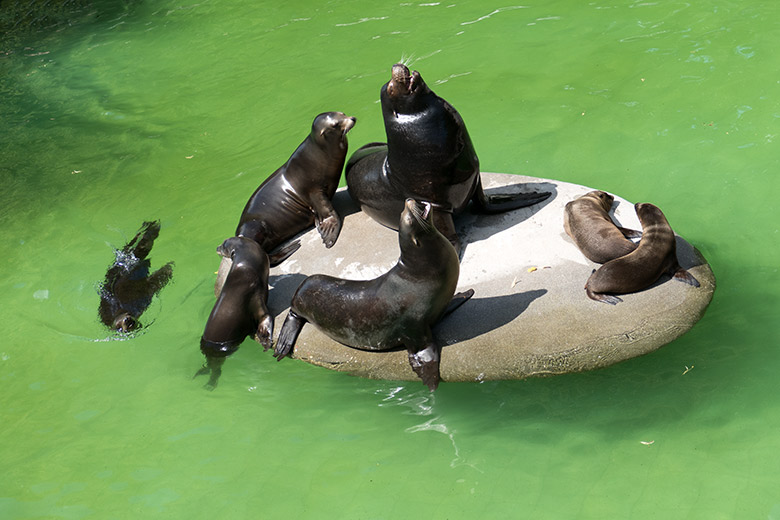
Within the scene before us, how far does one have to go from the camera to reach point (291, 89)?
1009 cm

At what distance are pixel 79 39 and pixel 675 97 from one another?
30.4 feet

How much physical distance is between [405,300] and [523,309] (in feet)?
2.71

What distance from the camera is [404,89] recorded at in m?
5.24

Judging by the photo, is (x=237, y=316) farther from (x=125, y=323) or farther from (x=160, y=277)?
(x=160, y=277)

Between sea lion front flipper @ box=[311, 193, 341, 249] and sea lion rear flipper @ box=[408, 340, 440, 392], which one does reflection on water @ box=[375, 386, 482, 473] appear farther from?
sea lion front flipper @ box=[311, 193, 341, 249]

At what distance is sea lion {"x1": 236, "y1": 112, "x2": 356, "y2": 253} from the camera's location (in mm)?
6273

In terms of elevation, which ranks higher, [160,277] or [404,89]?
[404,89]

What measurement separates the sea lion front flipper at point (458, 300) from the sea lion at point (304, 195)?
1.34 m

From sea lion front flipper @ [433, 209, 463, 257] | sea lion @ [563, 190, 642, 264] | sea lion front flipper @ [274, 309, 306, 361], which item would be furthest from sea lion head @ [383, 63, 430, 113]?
sea lion front flipper @ [274, 309, 306, 361]

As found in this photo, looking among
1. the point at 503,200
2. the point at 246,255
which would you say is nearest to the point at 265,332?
the point at 246,255

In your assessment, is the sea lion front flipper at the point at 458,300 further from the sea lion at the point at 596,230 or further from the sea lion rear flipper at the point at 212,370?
the sea lion rear flipper at the point at 212,370

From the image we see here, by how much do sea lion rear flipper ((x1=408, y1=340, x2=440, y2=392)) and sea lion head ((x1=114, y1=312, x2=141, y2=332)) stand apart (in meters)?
2.57

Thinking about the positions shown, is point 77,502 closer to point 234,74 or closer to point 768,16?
point 234,74

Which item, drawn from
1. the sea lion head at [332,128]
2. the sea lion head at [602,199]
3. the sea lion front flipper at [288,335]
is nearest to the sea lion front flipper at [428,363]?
the sea lion front flipper at [288,335]
